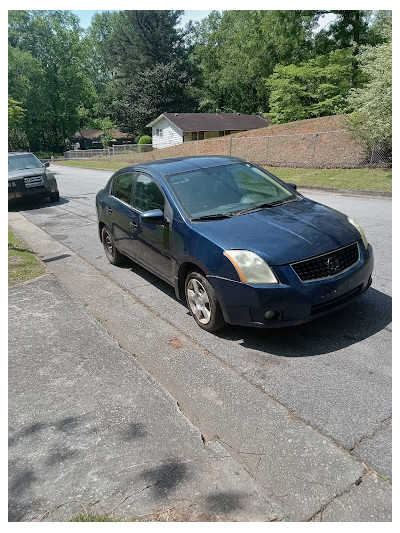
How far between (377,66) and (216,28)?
195ft

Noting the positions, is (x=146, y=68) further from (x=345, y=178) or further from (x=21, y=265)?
(x=21, y=265)

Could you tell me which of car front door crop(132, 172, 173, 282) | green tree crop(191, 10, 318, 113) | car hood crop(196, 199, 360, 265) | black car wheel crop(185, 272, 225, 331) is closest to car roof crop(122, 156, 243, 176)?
car front door crop(132, 172, 173, 282)

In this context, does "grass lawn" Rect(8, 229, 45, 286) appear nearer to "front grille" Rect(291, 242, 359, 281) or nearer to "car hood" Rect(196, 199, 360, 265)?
"car hood" Rect(196, 199, 360, 265)

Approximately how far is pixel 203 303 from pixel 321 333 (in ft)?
3.84

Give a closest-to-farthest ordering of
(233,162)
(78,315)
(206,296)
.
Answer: (206,296) < (78,315) < (233,162)

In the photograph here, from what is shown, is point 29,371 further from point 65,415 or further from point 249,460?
point 249,460

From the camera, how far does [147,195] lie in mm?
4797

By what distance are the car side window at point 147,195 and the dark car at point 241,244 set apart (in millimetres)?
13

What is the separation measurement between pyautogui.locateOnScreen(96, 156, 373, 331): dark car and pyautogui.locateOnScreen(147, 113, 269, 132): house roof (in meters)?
41.3

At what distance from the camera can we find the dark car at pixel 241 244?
10.9 feet

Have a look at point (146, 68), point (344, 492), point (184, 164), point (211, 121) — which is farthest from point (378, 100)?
point (146, 68)

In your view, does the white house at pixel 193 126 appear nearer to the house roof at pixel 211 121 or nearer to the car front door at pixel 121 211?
the house roof at pixel 211 121


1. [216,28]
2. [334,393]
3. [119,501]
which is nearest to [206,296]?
[334,393]

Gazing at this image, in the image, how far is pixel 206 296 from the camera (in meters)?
3.81
